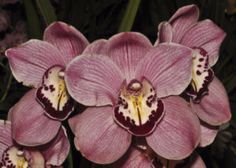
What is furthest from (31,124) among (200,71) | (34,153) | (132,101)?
(200,71)

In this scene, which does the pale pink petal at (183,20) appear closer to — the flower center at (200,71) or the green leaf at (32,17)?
the flower center at (200,71)

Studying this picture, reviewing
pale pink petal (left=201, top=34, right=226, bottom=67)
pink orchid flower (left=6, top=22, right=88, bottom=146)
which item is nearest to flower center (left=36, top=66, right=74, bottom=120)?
pink orchid flower (left=6, top=22, right=88, bottom=146)

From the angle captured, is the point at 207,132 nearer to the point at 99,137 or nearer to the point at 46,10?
the point at 99,137

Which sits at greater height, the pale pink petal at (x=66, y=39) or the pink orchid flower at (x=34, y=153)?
the pale pink petal at (x=66, y=39)

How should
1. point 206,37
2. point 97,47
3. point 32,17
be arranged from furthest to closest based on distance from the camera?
point 32,17 → point 206,37 → point 97,47

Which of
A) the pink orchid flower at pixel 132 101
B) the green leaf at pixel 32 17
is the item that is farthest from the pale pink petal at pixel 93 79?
the green leaf at pixel 32 17
